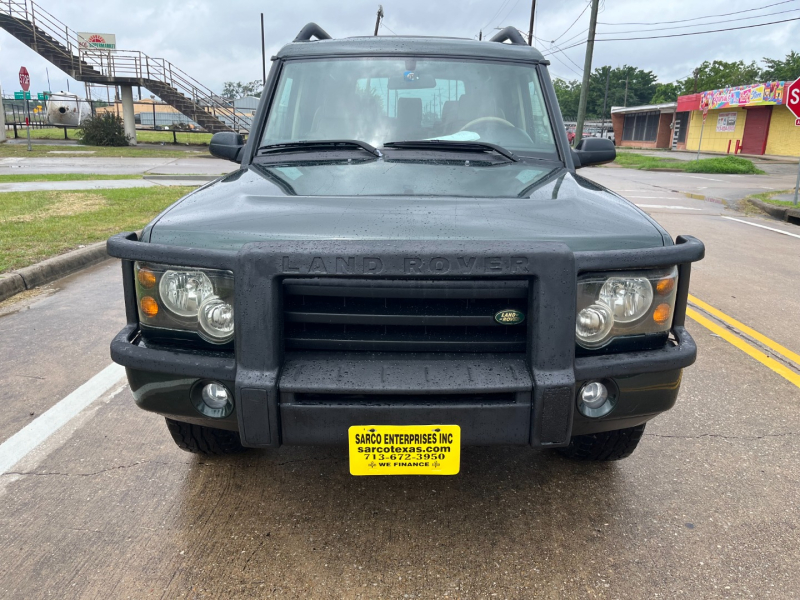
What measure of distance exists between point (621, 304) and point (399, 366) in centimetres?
77

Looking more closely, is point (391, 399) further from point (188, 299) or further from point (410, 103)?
point (410, 103)

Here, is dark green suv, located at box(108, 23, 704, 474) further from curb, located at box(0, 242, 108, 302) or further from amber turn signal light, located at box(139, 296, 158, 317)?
curb, located at box(0, 242, 108, 302)

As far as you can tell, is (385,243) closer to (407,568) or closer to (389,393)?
(389,393)

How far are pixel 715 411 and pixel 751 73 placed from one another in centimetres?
7560

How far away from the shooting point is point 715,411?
3.71 metres

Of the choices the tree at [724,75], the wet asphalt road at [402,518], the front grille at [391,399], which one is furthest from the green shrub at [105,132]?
the tree at [724,75]

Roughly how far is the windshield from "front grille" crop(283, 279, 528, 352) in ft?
4.14

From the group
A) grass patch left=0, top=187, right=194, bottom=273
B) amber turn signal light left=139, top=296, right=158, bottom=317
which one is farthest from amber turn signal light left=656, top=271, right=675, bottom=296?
grass patch left=0, top=187, right=194, bottom=273

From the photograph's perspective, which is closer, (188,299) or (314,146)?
(188,299)

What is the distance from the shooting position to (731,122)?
4575 cm

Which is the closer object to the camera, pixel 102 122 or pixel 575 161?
pixel 575 161

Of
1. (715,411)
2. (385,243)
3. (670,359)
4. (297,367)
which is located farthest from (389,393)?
(715,411)

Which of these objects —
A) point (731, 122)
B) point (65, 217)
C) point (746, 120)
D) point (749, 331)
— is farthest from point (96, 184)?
point (731, 122)

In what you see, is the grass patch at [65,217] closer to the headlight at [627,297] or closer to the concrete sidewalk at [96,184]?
the concrete sidewalk at [96,184]
